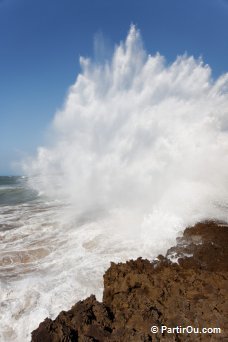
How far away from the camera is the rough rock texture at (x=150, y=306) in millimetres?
4371

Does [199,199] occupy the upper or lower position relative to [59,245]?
upper

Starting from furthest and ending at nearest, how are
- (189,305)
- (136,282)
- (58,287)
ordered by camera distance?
A: (58,287), (136,282), (189,305)

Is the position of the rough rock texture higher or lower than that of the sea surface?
lower

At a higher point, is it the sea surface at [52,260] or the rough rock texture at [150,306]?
the sea surface at [52,260]

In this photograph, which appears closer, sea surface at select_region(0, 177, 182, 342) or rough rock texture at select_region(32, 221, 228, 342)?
rough rock texture at select_region(32, 221, 228, 342)

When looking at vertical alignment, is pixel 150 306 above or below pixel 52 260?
below

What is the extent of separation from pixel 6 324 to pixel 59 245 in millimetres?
4684

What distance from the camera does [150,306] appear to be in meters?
4.89

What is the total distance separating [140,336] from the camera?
4.29 m

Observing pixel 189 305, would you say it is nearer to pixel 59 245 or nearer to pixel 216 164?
pixel 59 245

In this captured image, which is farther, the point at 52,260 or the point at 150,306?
the point at 52,260

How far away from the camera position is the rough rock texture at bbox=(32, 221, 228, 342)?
172 inches

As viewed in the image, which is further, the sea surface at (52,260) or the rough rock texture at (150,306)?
the sea surface at (52,260)

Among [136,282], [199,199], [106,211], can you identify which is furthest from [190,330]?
[106,211]
